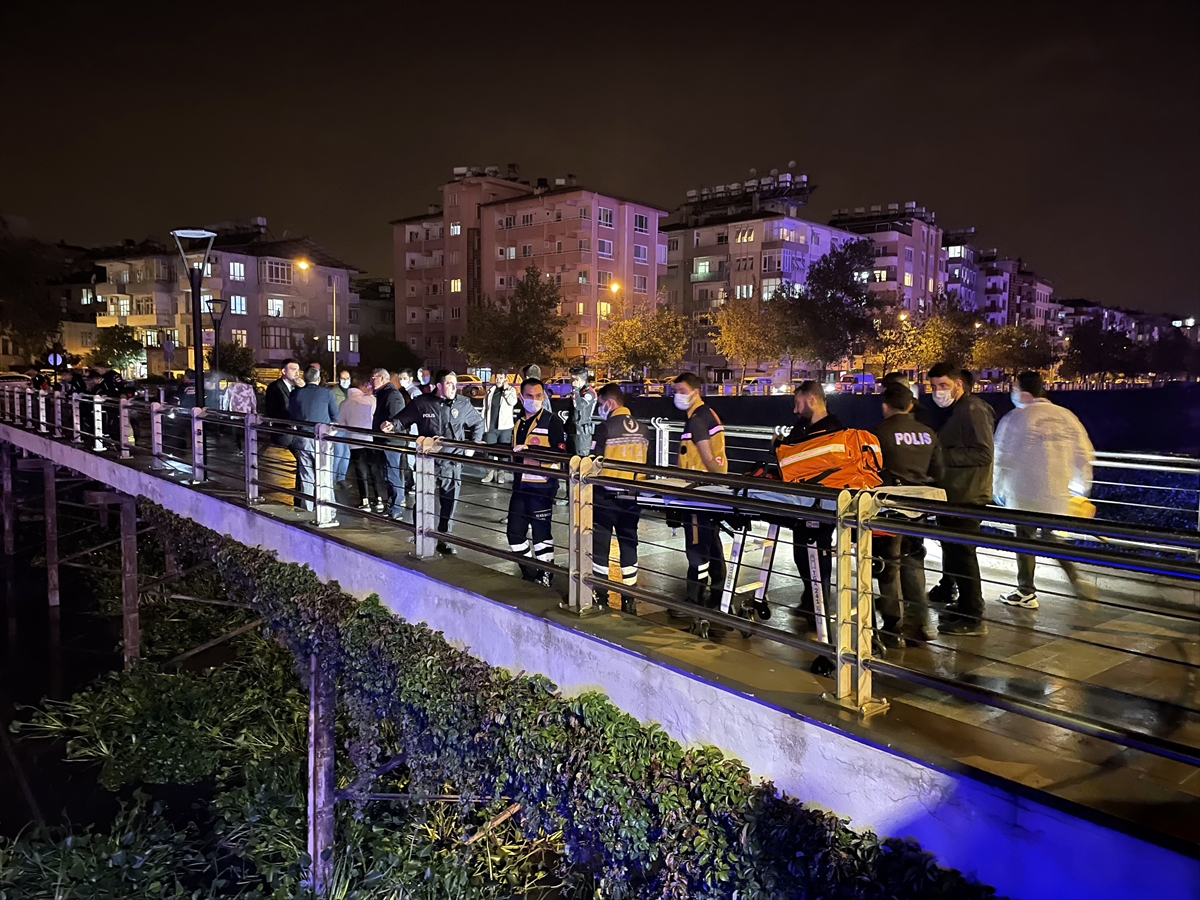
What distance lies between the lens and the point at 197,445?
424 inches

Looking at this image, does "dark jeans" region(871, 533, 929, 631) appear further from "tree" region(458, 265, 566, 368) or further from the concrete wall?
"tree" region(458, 265, 566, 368)

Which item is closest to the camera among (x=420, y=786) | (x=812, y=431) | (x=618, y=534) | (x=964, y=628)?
(x=812, y=431)

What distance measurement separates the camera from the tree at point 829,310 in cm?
5072

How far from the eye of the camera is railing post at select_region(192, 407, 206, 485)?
1054 centimetres

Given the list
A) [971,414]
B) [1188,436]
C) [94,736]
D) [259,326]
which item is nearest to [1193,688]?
[971,414]

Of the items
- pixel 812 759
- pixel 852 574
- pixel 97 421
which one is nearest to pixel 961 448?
pixel 852 574

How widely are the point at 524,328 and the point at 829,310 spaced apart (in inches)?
664

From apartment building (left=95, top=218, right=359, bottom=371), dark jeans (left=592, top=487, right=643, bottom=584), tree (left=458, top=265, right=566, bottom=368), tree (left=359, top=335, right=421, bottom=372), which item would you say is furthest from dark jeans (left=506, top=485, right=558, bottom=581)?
tree (left=359, top=335, right=421, bottom=372)

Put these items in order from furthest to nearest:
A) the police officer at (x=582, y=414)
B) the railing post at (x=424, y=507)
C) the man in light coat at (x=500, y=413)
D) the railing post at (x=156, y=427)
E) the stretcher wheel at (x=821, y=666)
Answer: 1. the railing post at (x=156, y=427)
2. the man in light coat at (x=500, y=413)
3. the police officer at (x=582, y=414)
4. the railing post at (x=424, y=507)
5. the stretcher wheel at (x=821, y=666)

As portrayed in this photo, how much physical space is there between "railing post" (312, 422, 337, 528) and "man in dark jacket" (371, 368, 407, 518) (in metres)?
1.01

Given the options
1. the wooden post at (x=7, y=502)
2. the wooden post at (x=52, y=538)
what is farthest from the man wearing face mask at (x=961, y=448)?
the wooden post at (x=7, y=502)

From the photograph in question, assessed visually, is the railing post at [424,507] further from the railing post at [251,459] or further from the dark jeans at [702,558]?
the railing post at [251,459]

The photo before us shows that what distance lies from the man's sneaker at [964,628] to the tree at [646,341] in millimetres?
48396

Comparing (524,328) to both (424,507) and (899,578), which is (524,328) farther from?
(899,578)
